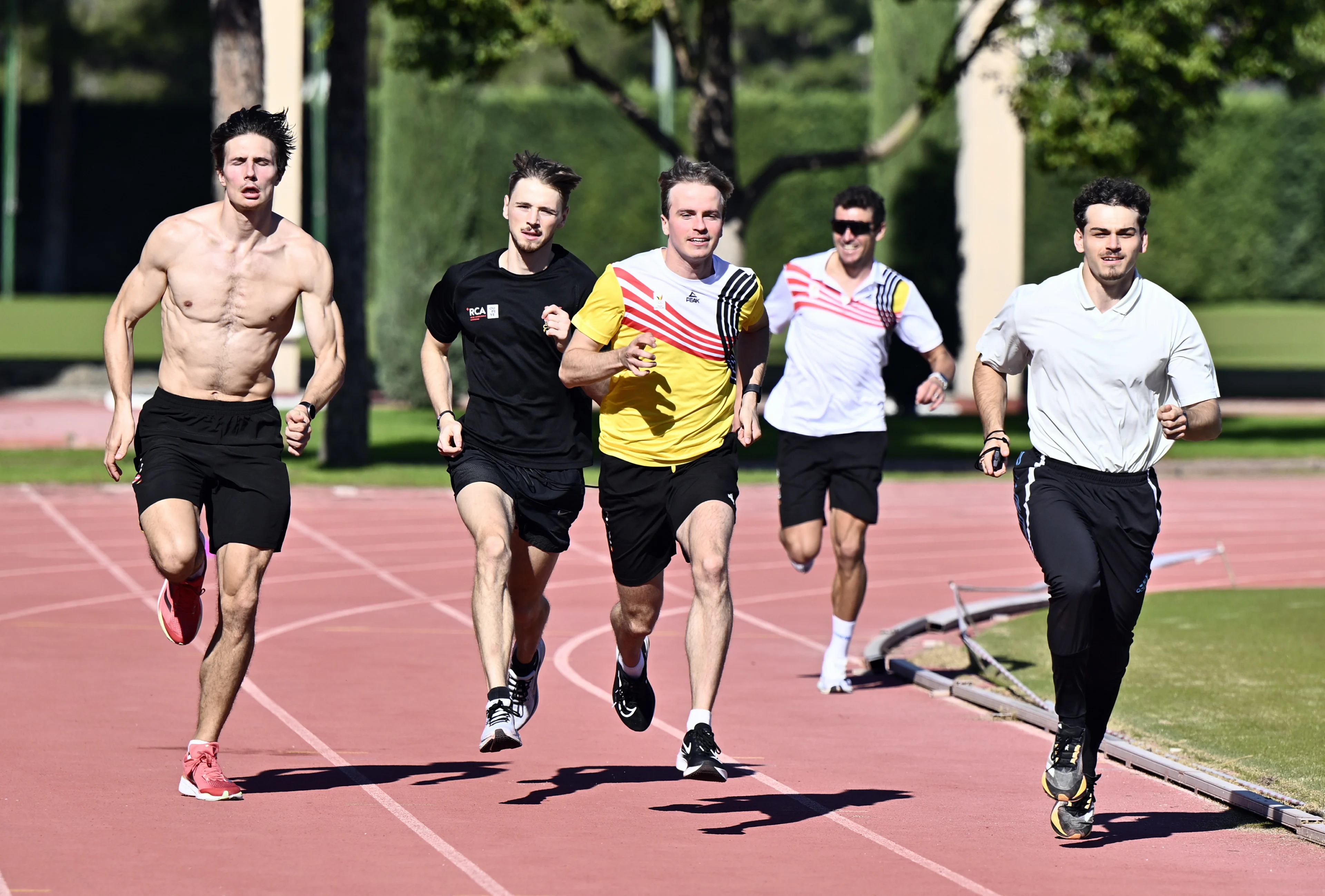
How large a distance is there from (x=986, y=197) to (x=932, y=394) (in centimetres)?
2120

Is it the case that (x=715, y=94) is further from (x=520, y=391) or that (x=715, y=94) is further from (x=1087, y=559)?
(x=1087, y=559)

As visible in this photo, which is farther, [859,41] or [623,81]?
[859,41]

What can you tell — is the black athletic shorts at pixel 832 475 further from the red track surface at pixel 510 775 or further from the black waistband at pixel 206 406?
the black waistband at pixel 206 406

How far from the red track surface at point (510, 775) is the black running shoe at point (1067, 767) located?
0.20 m

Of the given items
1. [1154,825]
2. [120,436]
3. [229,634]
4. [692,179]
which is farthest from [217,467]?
[1154,825]

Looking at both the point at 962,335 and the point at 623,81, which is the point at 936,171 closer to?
the point at 962,335

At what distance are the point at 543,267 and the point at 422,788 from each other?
206cm

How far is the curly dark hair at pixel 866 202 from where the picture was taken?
1045cm

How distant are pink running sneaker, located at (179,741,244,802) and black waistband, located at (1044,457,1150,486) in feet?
10.5

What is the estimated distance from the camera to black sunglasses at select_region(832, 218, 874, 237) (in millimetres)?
10422

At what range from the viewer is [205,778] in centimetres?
744

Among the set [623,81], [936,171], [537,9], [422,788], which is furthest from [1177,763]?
[623,81]

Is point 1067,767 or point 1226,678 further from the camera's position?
point 1226,678

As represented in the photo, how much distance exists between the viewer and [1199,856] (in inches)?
276
